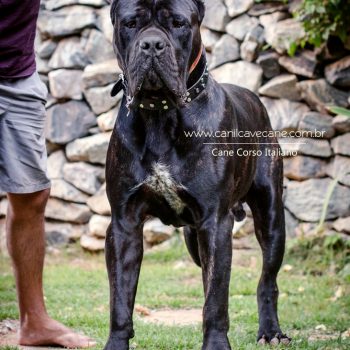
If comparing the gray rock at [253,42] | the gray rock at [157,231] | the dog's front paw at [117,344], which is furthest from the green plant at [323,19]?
the dog's front paw at [117,344]

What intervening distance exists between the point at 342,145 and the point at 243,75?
115cm

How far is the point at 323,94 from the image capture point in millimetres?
6840

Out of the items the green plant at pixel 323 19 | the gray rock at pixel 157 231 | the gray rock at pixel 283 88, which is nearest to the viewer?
the green plant at pixel 323 19

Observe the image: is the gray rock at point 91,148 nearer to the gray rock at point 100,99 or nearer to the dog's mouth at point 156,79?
the gray rock at point 100,99

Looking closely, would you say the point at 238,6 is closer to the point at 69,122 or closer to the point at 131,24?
the point at 69,122

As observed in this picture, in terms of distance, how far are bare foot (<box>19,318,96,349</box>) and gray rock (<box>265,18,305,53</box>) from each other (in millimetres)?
3621

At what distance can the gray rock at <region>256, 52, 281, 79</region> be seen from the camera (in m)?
7.08

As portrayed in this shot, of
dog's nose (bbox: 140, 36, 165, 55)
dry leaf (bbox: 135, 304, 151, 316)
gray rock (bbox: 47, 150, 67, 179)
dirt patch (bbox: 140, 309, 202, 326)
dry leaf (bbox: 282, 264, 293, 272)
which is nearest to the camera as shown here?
dog's nose (bbox: 140, 36, 165, 55)

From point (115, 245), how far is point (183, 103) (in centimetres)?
66

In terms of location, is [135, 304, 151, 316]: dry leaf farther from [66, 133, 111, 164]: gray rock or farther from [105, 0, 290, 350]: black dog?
[66, 133, 111, 164]: gray rock

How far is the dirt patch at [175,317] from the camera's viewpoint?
506cm

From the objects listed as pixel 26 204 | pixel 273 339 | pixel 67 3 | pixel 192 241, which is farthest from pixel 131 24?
pixel 67 3

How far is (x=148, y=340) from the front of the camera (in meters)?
4.07

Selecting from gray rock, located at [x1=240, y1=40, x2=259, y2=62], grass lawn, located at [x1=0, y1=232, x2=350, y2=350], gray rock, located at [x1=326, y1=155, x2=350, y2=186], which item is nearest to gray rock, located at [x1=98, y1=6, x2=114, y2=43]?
gray rock, located at [x1=240, y1=40, x2=259, y2=62]
